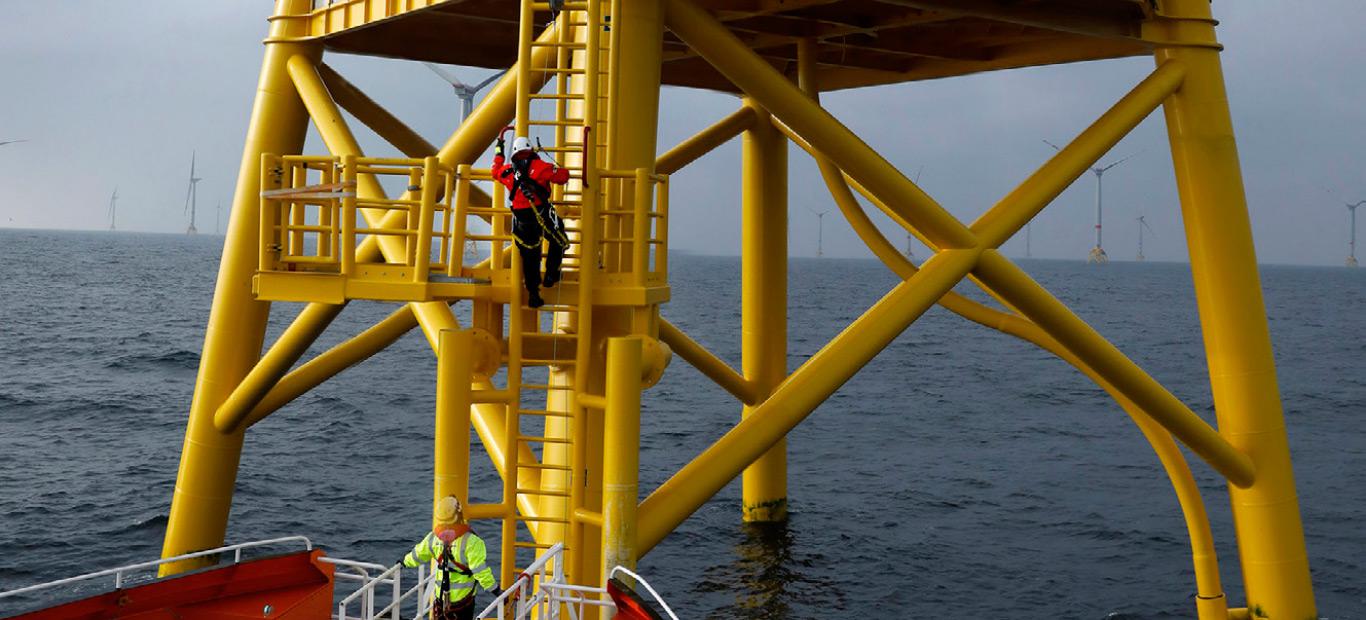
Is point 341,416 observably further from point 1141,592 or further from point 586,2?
point 586,2

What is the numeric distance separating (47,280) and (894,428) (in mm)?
101730

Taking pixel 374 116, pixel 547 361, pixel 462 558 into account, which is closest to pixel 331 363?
pixel 374 116

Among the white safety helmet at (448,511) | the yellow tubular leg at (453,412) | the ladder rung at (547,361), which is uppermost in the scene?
the ladder rung at (547,361)

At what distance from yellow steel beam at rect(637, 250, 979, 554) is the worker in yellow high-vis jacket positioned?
1667 millimetres

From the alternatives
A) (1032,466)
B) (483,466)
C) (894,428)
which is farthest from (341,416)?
(1032,466)

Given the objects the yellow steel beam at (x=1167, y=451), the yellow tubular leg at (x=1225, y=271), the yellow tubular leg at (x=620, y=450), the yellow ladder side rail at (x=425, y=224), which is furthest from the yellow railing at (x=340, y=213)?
the yellow tubular leg at (x=1225, y=271)

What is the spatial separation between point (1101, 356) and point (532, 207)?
7.51 meters

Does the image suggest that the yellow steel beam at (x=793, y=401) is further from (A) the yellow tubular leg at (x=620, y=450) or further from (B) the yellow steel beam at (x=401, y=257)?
(B) the yellow steel beam at (x=401, y=257)

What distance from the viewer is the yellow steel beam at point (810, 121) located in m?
12.7

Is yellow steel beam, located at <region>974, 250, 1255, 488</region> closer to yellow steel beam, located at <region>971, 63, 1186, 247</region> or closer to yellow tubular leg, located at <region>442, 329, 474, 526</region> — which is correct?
yellow steel beam, located at <region>971, 63, 1186, 247</region>

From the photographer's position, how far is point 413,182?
38.6 feet

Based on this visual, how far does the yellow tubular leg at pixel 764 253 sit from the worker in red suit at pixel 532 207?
36.4ft

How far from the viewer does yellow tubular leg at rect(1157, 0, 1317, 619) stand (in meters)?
16.7

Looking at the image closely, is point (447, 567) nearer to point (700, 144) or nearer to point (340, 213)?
point (340, 213)
